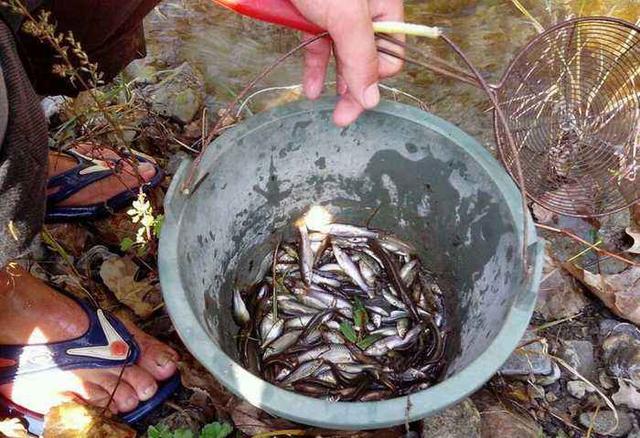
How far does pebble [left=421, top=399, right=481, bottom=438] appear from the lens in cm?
205

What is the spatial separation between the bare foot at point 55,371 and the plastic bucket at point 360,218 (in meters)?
0.40

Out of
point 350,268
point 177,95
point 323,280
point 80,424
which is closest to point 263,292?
point 323,280

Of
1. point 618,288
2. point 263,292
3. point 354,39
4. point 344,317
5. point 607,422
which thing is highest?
point 354,39

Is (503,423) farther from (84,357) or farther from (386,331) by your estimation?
Answer: (84,357)

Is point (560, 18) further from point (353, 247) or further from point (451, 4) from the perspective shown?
point (353, 247)

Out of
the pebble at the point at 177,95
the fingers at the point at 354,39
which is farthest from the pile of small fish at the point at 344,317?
the pebble at the point at 177,95

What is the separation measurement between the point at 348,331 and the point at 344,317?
7 cm

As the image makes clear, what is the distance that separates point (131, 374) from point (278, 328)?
0.56 m

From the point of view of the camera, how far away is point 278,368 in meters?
2.24

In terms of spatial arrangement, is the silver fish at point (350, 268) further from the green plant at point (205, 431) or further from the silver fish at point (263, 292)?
the green plant at point (205, 431)

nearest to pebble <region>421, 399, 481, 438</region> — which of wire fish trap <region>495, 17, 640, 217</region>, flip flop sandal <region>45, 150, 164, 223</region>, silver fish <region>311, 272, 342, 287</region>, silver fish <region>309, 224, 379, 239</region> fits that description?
silver fish <region>311, 272, 342, 287</region>

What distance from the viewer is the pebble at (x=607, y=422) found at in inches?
88.7

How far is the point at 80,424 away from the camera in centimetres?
211

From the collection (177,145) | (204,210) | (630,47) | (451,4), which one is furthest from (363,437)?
(451,4)
